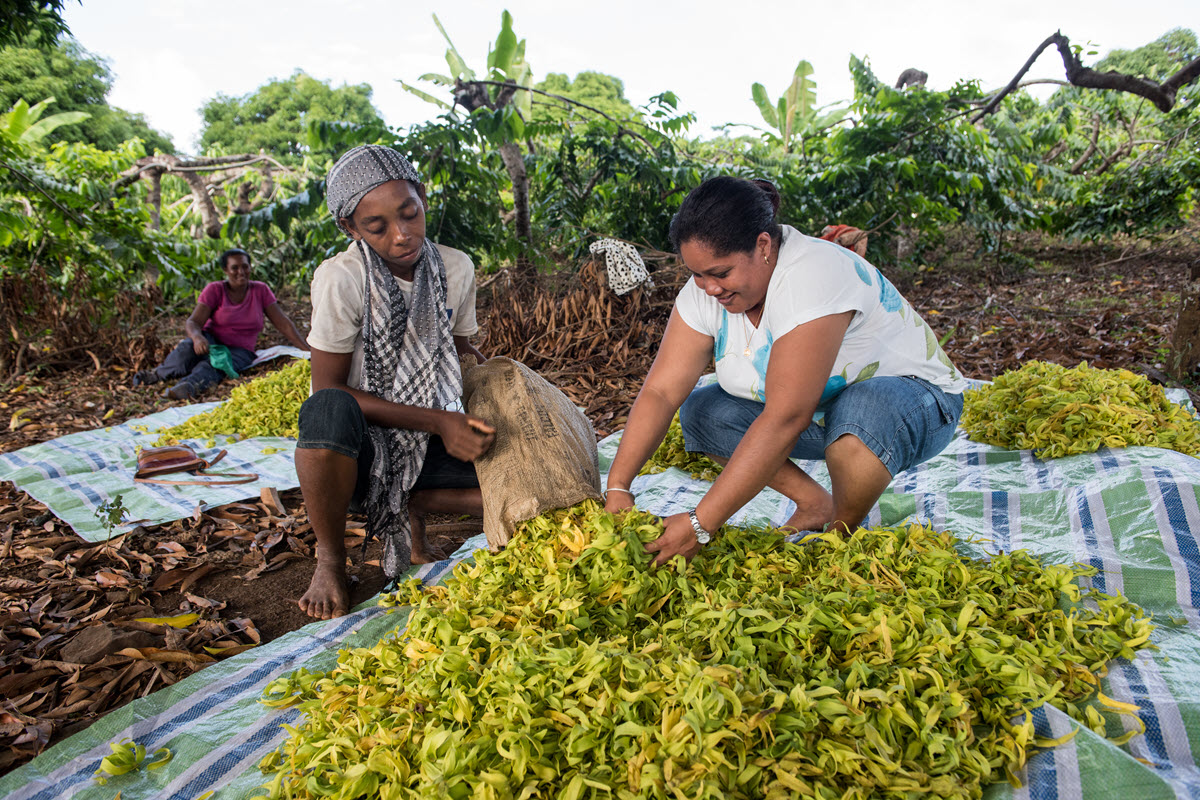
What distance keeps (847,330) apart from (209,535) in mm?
2517

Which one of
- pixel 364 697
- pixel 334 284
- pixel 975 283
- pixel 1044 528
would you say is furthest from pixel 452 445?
pixel 975 283

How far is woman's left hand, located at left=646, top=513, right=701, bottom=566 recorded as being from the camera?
1.55m

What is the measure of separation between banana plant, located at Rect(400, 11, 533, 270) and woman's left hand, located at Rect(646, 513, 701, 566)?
397 cm

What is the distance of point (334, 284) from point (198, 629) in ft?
3.64

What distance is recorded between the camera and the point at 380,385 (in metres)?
2.16

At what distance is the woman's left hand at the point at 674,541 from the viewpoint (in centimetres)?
155

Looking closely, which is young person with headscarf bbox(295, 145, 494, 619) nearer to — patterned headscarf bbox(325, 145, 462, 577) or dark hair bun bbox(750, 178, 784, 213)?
patterned headscarf bbox(325, 145, 462, 577)

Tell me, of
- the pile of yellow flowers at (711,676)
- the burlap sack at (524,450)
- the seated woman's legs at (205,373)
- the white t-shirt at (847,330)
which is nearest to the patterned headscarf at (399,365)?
the burlap sack at (524,450)

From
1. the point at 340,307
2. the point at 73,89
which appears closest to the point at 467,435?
the point at 340,307

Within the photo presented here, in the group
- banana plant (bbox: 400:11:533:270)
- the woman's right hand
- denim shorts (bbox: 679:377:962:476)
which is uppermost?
banana plant (bbox: 400:11:533:270)

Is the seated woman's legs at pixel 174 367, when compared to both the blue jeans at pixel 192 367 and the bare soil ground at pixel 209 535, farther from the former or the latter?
the bare soil ground at pixel 209 535

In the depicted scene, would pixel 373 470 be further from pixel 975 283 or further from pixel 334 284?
pixel 975 283

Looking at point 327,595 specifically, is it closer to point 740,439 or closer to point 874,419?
point 740,439

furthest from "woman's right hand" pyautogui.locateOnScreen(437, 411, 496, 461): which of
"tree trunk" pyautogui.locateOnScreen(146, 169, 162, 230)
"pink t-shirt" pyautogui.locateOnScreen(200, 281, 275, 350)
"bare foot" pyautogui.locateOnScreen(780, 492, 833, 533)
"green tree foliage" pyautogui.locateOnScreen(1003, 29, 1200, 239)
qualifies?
"tree trunk" pyautogui.locateOnScreen(146, 169, 162, 230)
